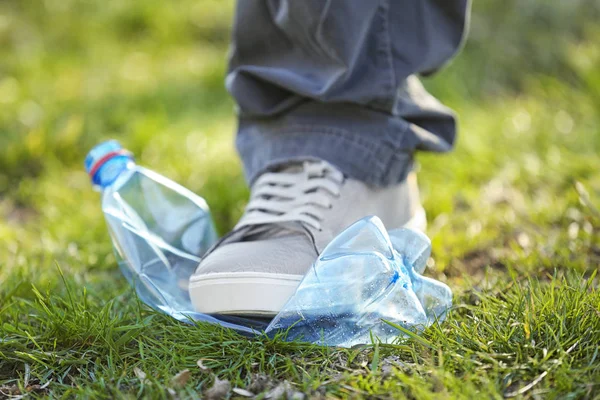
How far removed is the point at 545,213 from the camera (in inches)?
80.8

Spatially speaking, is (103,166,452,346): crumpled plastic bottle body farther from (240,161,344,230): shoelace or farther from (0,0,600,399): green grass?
(240,161,344,230): shoelace

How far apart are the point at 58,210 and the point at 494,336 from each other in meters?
1.54

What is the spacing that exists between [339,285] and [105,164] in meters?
0.69

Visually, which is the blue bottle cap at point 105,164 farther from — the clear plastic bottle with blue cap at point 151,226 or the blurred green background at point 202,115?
the blurred green background at point 202,115

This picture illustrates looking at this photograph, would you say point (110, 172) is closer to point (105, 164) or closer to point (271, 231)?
point (105, 164)

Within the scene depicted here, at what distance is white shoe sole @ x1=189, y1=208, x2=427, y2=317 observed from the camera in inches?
52.7

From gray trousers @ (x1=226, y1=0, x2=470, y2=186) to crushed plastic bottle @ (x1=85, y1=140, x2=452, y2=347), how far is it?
0.28m

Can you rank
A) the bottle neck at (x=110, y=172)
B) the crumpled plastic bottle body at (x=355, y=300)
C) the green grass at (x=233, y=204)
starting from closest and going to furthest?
the green grass at (x=233, y=204) < the crumpled plastic bottle body at (x=355, y=300) < the bottle neck at (x=110, y=172)

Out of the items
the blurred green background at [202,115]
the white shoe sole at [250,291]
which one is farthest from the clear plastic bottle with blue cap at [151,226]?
the blurred green background at [202,115]

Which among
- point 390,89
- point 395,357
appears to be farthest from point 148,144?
point 395,357

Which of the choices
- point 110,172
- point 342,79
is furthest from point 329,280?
point 110,172

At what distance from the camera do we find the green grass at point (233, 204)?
47.7 inches

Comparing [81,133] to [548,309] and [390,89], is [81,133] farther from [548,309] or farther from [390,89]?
[548,309]

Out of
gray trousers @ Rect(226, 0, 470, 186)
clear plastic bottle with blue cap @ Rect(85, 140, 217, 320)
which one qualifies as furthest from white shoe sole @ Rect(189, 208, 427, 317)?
gray trousers @ Rect(226, 0, 470, 186)
